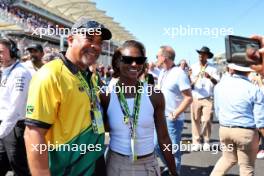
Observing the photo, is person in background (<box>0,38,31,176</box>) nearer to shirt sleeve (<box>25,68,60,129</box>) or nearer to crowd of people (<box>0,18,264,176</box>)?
crowd of people (<box>0,18,264,176</box>)

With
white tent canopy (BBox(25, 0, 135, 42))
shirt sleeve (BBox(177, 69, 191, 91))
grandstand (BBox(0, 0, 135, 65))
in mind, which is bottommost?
shirt sleeve (BBox(177, 69, 191, 91))

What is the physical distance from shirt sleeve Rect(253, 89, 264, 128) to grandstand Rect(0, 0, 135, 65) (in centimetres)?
183

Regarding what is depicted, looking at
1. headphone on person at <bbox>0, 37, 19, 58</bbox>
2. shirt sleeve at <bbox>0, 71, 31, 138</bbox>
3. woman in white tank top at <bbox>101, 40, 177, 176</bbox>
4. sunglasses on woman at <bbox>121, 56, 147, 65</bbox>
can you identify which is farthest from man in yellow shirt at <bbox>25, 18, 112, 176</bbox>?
headphone on person at <bbox>0, 37, 19, 58</bbox>

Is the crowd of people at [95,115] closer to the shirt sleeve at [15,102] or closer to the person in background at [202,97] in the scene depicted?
the shirt sleeve at [15,102]

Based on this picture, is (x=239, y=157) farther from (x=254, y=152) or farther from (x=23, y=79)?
(x=23, y=79)

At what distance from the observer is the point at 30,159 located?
2098mm

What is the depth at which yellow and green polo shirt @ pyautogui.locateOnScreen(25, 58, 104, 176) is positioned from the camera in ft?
6.81

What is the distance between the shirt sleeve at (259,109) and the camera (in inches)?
152

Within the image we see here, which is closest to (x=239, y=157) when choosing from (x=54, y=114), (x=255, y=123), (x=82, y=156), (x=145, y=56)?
(x=255, y=123)

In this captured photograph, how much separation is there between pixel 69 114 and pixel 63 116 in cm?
4

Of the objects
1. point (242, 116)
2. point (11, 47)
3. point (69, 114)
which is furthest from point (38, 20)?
point (69, 114)

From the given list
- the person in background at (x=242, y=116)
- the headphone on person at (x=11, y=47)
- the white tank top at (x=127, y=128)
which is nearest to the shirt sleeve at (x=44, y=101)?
the white tank top at (x=127, y=128)

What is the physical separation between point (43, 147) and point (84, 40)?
2.40 feet

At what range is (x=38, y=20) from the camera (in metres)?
36.5
